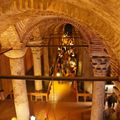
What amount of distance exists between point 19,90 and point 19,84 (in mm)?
240

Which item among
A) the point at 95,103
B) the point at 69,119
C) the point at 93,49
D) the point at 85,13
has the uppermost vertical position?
the point at 85,13

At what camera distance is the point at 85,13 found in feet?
11.4

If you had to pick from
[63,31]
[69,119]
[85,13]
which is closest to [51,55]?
[63,31]

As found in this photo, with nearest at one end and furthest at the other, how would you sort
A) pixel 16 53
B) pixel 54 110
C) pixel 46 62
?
pixel 16 53, pixel 54 110, pixel 46 62

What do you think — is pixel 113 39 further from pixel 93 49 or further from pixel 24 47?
pixel 24 47

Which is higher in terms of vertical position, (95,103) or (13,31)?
(13,31)

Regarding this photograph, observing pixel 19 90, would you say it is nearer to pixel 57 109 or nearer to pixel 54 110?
pixel 54 110

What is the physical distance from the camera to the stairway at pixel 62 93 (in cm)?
1157

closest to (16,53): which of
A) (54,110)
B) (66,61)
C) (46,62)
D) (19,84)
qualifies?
(19,84)

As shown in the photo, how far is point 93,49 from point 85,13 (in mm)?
4156

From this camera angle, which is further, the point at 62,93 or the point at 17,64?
the point at 62,93

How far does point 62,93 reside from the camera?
1242cm

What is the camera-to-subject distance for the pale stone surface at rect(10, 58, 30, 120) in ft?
25.9

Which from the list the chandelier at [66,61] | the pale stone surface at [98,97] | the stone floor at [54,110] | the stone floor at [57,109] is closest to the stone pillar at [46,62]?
the chandelier at [66,61]
